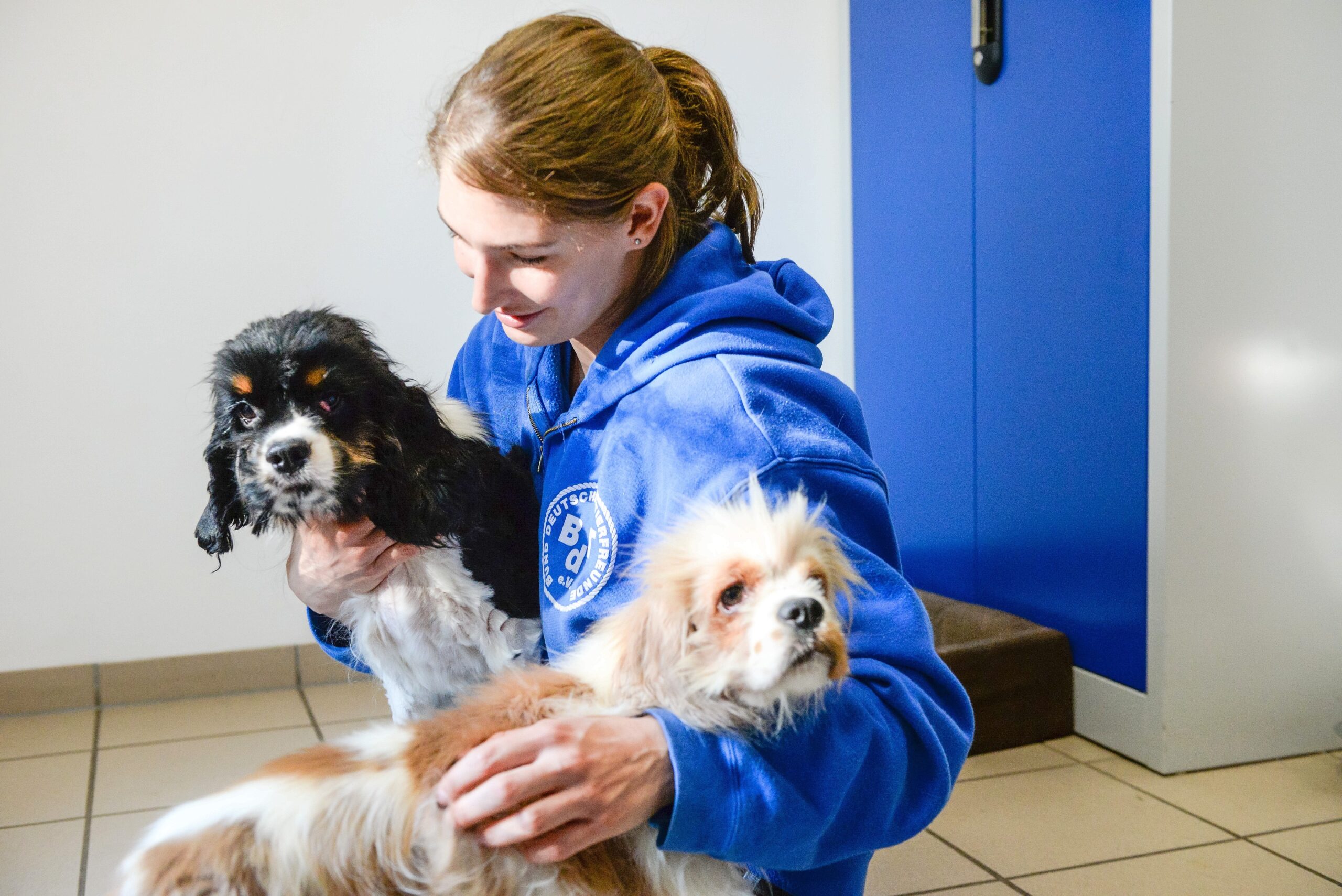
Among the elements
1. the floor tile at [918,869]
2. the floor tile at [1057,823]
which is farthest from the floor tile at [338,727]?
the floor tile at [1057,823]

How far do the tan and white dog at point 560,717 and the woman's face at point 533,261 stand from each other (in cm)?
40

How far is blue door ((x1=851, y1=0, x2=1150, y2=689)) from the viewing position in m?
2.54

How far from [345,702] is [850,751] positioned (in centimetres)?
260

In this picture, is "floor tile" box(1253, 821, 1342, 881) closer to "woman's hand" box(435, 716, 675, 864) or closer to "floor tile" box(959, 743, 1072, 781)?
"floor tile" box(959, 743, 1072, 781)

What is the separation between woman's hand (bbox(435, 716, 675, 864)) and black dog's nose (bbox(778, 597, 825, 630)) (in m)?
0.14

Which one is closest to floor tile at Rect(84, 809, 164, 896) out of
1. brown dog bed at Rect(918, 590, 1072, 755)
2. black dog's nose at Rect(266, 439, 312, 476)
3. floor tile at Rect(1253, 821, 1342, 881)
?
black dog's nose at Rect(266, 439, 312, 476)

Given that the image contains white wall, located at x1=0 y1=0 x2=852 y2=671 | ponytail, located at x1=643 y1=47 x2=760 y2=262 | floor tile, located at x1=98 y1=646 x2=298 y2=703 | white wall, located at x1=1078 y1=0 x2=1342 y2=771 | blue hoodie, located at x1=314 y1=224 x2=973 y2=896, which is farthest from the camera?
floor tile, located at x1=98 y1=646 x2=298 y2=703

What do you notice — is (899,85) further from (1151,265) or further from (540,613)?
(540,613)

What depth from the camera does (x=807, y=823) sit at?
2.62ft

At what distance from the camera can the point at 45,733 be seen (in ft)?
9.56

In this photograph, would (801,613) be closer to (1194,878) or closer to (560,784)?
(560,784)

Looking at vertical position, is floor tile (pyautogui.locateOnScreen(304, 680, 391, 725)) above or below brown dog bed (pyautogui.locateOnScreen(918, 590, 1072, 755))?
below

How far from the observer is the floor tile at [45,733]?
2785 millimetres

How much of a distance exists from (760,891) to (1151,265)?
1967 mm
